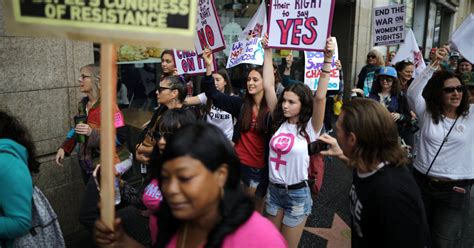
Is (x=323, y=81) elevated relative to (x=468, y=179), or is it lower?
elevated

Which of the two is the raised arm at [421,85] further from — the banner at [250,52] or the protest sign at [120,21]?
the protest sign at [120,21]

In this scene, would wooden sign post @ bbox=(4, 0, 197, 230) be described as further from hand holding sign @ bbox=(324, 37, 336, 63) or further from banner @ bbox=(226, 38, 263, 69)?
banner @ bbox=(226, 38, 263, 69)

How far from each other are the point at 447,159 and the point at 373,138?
1425mm

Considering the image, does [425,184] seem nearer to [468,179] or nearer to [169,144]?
[468,179]

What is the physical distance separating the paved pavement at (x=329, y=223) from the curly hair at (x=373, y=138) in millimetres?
2203

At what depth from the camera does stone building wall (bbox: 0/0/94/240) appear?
3.63 meters

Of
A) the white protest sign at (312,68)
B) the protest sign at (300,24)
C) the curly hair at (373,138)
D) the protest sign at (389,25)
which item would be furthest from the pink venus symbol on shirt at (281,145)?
the protest sign at (389,25)

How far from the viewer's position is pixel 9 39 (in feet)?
11.8

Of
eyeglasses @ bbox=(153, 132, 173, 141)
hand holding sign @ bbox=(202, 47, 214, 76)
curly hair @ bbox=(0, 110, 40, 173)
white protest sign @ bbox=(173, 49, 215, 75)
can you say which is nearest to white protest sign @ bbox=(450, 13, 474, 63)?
hand holding sign @ bbox=(202, 47, 214, 76)

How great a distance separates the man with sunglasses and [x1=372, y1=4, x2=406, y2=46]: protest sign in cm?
484

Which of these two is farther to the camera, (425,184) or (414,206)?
(425,184)

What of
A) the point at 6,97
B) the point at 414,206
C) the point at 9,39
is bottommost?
the point at 414,206

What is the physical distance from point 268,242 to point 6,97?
323 centimetres

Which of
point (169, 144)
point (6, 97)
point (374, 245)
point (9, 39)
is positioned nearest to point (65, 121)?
point (6, 97)
